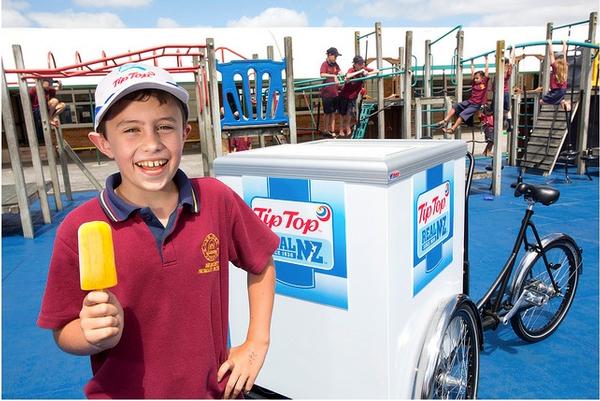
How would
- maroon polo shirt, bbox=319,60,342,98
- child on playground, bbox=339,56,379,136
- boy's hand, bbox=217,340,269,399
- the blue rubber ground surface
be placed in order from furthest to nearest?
maroon polo shirt, bbox=319,60,342,98 < child on playground, bbox=339,56,379,136 < the blue rubber ground surface < boy's hand, bbox=217,340,269,399

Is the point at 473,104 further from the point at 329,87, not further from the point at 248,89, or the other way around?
the point at 248,89

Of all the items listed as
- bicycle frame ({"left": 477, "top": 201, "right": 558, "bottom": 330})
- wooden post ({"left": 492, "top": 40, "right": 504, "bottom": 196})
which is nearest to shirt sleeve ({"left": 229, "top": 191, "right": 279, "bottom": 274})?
bicycle frame ({"left": 477, "top": 201, "right": 558, "bottom": 330})

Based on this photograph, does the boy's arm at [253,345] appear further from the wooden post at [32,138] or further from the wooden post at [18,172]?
the wooden post at [32,138]

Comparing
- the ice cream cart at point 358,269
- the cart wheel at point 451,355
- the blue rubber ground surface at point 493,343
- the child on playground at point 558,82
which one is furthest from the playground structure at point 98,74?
the child on playground at point 558,82

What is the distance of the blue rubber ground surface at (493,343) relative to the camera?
2.89m

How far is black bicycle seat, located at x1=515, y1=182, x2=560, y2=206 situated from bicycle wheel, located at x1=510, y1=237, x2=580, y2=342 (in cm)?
34

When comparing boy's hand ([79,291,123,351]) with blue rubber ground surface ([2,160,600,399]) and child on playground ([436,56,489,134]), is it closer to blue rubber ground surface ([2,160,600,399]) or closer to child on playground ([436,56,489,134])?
blue rubber ground surface ([2,160,600,399])

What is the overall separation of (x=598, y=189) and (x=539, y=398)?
6.95 metres

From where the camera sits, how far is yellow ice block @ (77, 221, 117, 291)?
110cm

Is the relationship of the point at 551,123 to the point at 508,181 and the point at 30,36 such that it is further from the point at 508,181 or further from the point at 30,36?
the point at 30,36

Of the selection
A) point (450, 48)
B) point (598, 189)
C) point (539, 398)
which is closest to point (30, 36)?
point (450, 48)

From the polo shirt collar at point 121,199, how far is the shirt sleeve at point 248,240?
16 cm

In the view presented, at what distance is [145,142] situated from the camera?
1.37 m

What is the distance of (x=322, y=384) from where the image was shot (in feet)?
7.09
